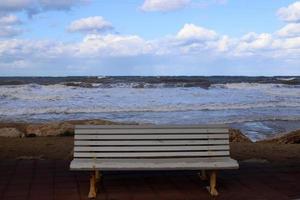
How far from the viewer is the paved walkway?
244 inches

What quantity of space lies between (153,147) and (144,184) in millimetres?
745

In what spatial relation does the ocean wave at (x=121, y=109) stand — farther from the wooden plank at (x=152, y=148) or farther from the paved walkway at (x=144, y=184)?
the wooden plank at (x=152, y=148)

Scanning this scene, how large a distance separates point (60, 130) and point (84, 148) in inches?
268

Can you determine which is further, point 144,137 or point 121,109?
point 121,109

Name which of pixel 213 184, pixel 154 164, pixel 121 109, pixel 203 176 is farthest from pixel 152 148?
pixel 121 109

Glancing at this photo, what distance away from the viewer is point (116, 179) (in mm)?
6961

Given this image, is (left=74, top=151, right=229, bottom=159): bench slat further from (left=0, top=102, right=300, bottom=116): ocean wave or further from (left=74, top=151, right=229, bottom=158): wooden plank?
(left=0, top=102, right=300, bottom=116): ocean wave

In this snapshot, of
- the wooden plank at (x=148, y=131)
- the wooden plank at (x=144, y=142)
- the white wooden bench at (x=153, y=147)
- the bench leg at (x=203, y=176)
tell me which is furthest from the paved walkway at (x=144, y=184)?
the wooden plank at (x=148, y=131)

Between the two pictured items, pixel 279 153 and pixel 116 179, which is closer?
pixel 116 179

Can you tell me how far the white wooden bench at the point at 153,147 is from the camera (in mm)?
6102

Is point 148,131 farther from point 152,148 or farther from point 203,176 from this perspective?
point 203,176

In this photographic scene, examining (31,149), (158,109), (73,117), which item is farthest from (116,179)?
(158,109)

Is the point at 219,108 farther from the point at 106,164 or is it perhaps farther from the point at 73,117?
the point at 106,164

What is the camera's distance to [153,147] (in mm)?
6215
